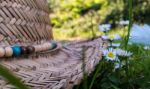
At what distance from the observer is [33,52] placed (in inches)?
47.1

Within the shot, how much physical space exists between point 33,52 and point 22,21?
9 centimetres

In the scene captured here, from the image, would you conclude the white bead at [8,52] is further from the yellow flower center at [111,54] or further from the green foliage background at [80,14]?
the green foliage background at [80,14]

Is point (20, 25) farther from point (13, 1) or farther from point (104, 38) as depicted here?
point (104, 38)

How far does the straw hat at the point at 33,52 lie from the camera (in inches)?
36.1

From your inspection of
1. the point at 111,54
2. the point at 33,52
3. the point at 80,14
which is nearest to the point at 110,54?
the point at 111,54

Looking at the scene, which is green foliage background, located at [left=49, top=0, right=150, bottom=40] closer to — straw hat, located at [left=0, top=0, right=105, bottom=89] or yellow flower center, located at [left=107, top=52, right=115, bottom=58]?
straw hat, located at [left=0, top=0, right=105, bottom=89]

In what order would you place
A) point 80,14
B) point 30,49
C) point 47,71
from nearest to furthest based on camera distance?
point 47,71 → point 30,49 → point 80,14

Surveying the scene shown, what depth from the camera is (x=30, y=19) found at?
1.25m

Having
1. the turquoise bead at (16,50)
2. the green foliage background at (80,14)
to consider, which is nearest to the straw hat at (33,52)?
the turquoise bead at (16,50)

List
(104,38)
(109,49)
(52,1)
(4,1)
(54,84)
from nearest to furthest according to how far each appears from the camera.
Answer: (54,84)
(4,1)
(109,49)
(104,38)
(52,1)

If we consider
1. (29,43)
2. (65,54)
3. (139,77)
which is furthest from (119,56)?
(65,54)

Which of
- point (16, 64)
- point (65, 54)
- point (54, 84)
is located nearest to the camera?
point (54, 84)

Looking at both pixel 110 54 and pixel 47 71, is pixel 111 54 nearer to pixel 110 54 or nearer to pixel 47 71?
pixel 110 54

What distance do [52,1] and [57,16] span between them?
0.85ft
